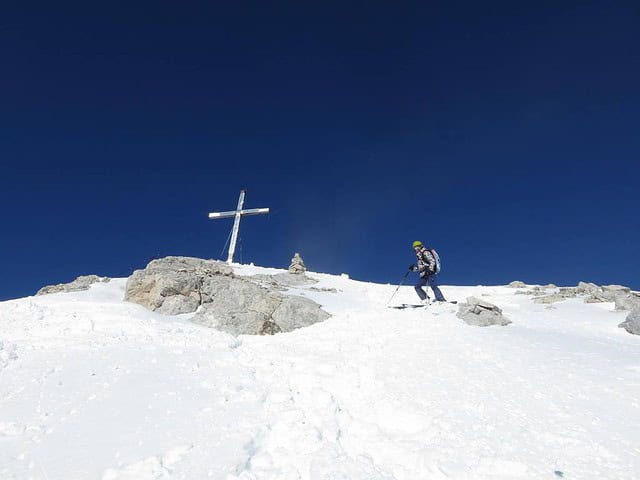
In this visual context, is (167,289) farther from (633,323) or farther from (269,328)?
(633,323)

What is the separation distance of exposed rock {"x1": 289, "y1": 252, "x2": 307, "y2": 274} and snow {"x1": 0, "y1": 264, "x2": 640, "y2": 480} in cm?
2492

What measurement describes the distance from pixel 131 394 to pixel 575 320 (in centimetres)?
1885

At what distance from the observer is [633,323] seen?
15875 mm

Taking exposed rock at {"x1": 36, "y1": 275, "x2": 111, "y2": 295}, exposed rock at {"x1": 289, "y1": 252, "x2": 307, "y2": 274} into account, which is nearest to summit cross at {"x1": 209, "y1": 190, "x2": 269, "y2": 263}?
exposed rock at {"x1": 289, "y1": 252, "x2": 307, "y2": 274}

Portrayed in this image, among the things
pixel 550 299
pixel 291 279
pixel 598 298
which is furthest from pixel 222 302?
pixel 598 298

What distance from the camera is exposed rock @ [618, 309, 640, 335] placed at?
51.4 feet

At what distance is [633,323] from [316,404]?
1430 cm

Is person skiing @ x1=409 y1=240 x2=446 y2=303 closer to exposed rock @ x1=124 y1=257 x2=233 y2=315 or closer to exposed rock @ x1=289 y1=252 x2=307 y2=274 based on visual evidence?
exposed rock @ x1=124 y1=257 x2=233 y2=315

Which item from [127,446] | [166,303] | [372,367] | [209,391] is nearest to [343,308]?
[166,303]

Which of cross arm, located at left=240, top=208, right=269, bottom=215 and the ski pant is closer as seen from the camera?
the ski pant

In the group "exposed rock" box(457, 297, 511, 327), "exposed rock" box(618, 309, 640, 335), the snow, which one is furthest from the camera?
"exposed rock" box(457, 297, 511, 327)

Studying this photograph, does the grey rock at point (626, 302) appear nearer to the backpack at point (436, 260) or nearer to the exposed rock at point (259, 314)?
the backpack at point (436, 260)

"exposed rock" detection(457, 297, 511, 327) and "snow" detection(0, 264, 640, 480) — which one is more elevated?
"exposed rock" detection(457, 297, 511, 327)

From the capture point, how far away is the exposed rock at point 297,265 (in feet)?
132
